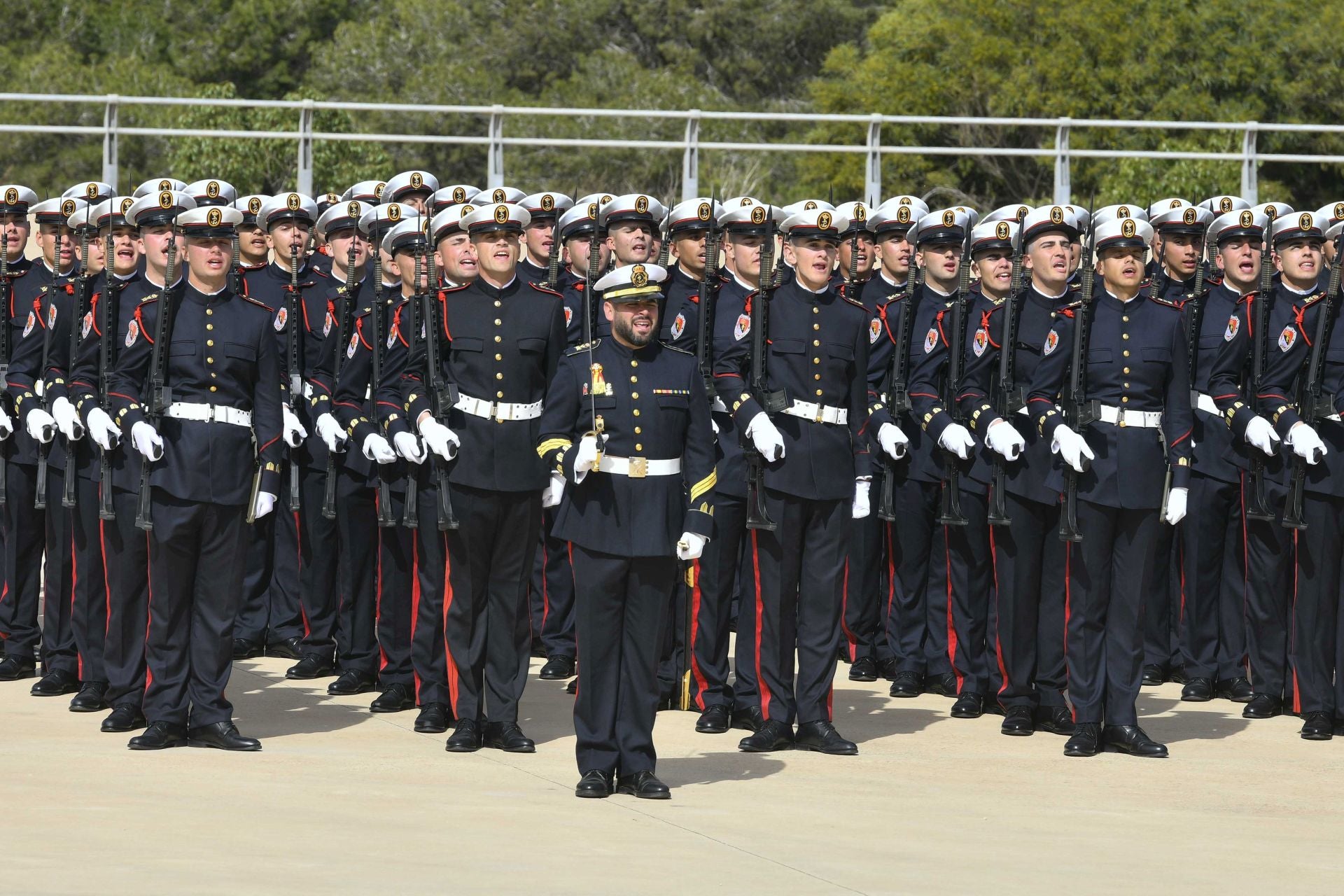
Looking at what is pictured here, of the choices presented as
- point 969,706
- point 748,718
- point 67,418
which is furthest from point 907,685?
point 67,418

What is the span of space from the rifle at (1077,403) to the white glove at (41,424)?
3.87 metres

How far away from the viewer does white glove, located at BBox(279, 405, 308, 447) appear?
30.4ft

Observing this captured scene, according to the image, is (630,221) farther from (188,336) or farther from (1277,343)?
(1277,343)

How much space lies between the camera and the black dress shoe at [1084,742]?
8.09 metres

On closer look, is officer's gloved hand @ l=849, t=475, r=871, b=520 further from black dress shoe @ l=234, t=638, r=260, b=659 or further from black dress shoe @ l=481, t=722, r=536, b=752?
black dress shoe @ l=234, t=638, r=260, b=659

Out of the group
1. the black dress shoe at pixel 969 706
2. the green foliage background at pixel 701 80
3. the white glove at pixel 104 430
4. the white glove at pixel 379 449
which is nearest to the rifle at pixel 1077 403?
the black dress shoe at pixel 969 706

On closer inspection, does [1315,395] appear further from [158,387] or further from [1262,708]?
[158,387]

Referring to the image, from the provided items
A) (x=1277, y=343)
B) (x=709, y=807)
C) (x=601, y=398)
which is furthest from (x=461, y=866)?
(x=1277, y=343)

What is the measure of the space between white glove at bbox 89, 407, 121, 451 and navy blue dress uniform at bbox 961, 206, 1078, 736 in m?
3.26

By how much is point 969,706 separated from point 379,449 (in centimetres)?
258

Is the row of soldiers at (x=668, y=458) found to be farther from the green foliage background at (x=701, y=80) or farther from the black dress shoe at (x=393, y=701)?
the green foliage background at (x=701, y=80)

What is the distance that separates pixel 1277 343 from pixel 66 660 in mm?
5057

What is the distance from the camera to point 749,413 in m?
7.95

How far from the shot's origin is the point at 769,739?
26.2 ft
